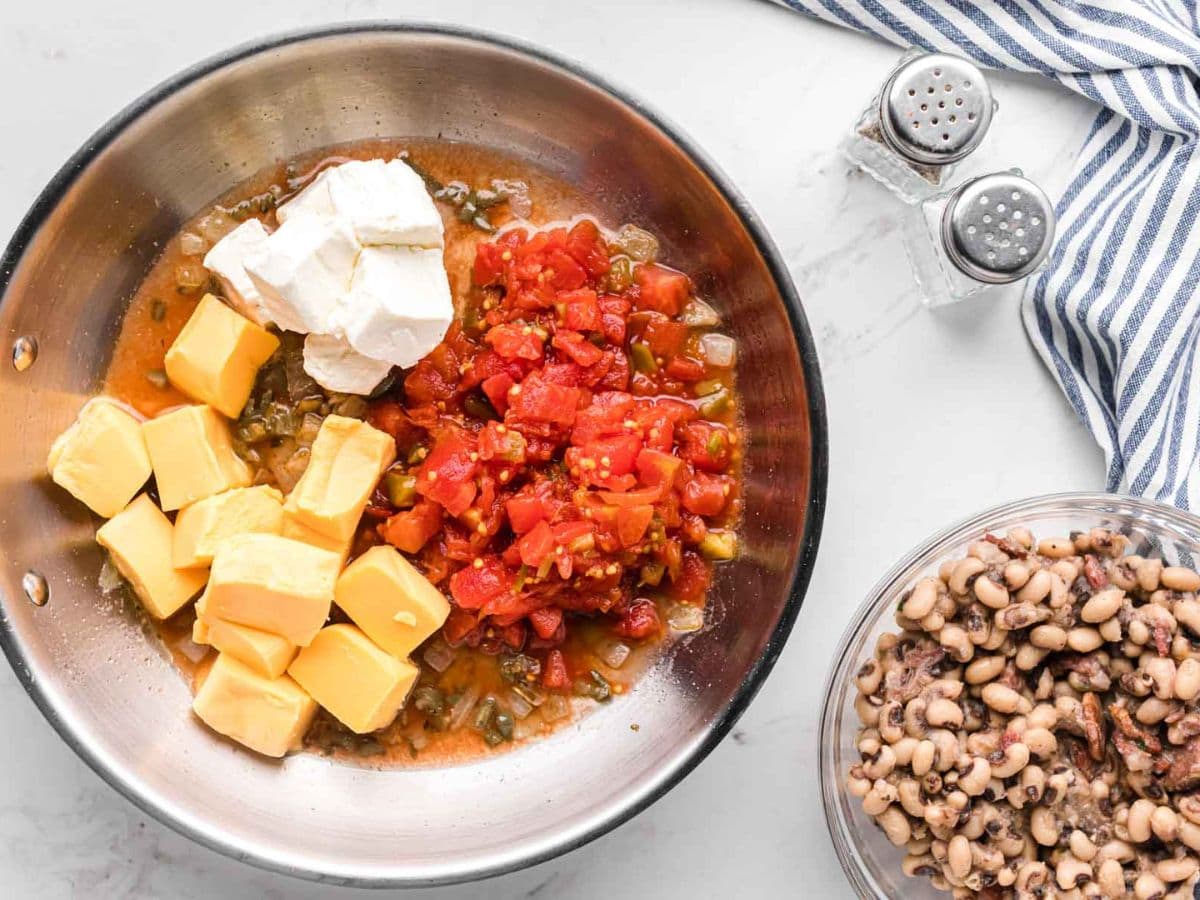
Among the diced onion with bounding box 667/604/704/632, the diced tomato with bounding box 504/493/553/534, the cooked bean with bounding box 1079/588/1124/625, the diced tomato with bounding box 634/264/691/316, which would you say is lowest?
the diced onion with bounding box 667/604/704/632

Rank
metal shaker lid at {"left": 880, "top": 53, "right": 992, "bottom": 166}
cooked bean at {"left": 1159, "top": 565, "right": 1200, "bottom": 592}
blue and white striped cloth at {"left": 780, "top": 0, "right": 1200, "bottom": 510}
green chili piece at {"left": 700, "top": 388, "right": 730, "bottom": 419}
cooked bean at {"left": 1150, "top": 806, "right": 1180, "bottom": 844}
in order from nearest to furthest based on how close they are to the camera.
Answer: cooked bean at {"left": 1150, "top": 806, "right": 1180, "bottom": 844} → cooked bean at {"left": 1159, "top": 565, "right": 1200, "bottom": 592} → metal shaker lid at {"left": 880, "top": 53, "right": 992, "bottom": 166} → blue and white striped cloth at {"left": 780, "top": 0, "right": 1200, "bottom": 510} → green chili piece at {"left": 700, "top": 388, "right": 730, "bottom": 419}

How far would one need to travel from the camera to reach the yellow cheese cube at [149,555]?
118 inches

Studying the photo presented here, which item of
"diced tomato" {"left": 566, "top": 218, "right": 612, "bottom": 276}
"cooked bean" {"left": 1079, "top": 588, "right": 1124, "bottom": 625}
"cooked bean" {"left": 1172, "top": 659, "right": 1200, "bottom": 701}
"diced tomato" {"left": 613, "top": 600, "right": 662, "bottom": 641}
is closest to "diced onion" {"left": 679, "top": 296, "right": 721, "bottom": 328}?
"diced tomato" {"left": 566, "top": 218, "right": 612, "bottom": 276}

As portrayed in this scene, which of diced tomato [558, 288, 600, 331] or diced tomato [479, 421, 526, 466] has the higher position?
diced tomato [558, 288, 600, 331]

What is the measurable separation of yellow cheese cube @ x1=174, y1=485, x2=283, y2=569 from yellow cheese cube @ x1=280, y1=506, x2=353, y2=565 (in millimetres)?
24

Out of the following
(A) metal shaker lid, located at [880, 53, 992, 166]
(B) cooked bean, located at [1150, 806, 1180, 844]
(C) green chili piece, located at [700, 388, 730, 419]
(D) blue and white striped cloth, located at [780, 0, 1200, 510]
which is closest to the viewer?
(B) cooked bean, located at [1150, 806, 1180, 844]

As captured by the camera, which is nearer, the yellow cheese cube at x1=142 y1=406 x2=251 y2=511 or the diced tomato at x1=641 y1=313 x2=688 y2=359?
the yellow cheese cube at x1=142 y1=406 x2=251 y2=511

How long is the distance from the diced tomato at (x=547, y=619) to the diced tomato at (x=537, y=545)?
7.5 inches

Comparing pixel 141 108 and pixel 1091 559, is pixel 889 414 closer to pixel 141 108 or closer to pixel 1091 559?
pixel 1091 559

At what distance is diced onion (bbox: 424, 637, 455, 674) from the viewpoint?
315 centimetres

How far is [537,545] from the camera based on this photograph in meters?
2.88

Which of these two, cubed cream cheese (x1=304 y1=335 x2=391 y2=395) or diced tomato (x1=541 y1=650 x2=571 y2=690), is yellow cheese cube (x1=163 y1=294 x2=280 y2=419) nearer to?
cubed cream cheese (x1=304 y1=335 x2=391 y2=395)

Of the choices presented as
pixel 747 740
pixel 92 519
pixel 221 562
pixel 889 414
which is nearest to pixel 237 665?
pixel 221 562

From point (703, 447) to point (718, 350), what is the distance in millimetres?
315
